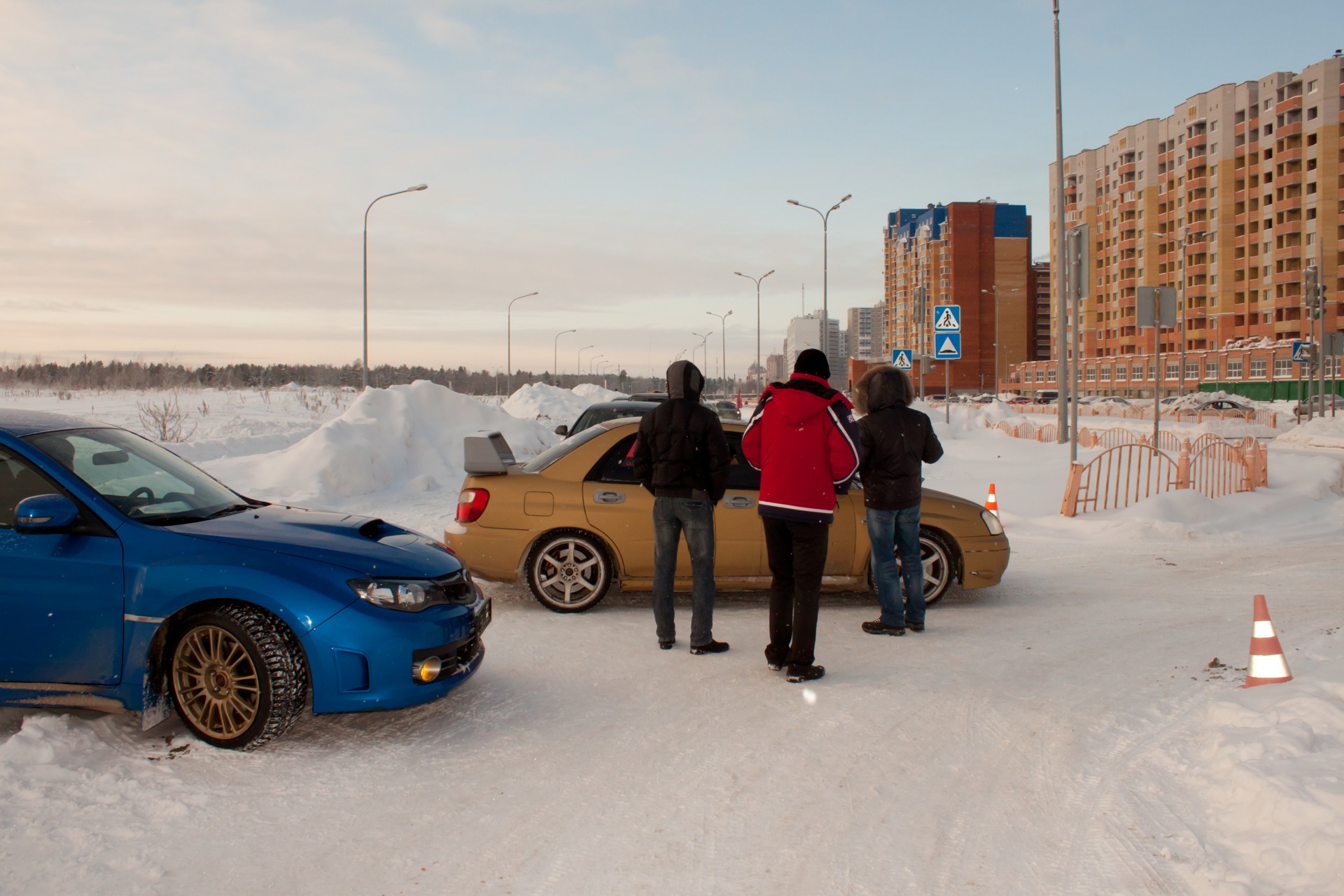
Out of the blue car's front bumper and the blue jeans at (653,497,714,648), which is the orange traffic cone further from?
the blue car's front bumper

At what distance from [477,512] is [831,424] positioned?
10.2 feet

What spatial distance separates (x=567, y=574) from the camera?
712cm

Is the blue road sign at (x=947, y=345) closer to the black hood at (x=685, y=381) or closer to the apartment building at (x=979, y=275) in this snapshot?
the black hood at (x=685, y=381)

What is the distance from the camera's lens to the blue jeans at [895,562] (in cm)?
647

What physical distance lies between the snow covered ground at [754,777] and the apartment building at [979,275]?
387 ft

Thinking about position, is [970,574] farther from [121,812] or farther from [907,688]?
[121,812]

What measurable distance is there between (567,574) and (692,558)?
1503mm

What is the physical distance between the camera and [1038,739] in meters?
4.43

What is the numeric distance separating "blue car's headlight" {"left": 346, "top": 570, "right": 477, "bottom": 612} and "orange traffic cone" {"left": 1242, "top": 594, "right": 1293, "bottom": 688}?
13.8ft

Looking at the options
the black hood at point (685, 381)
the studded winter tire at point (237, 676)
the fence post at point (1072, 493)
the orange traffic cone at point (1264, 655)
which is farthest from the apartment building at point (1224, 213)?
the studded winter tire at point (237, 676)

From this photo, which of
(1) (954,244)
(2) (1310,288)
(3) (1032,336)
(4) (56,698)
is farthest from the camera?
(3) (1032,336)

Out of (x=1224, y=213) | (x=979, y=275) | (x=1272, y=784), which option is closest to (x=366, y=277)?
(x=1272, y=784)

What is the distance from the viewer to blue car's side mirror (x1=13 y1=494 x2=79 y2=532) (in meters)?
3.88

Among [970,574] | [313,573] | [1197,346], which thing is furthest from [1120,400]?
[313,573]
